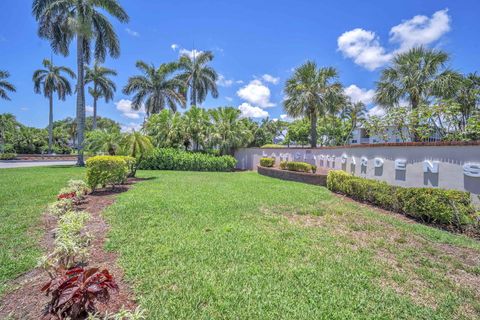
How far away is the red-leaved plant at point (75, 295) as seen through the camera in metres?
2.03

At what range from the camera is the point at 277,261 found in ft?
11.3

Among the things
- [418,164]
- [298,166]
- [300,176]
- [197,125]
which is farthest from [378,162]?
[197,125]

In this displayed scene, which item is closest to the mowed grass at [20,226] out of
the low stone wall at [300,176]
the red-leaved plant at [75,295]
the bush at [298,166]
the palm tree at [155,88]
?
the red-leaved plant at [75,295]

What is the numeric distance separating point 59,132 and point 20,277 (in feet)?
165

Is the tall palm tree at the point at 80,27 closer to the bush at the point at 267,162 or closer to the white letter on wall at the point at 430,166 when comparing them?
the bush at the point at 267,162

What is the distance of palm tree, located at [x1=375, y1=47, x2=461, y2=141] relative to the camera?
500 inches

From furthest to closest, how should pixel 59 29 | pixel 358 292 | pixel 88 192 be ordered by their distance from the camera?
pixel 59 29
pixel 88 192
pixel 358 292

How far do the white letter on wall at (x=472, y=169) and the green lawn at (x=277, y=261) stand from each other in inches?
64.7

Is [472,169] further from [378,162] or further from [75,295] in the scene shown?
[75,295]

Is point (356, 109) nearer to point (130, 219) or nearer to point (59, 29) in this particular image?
point (59, 29)

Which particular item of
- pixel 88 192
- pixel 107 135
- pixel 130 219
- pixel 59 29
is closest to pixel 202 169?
pixel 107 135

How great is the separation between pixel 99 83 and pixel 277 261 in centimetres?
3281

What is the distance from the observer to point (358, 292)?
279 cm

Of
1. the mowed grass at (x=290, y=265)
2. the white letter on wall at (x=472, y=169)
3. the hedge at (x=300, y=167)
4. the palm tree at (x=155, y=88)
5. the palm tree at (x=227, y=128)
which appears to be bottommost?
the mowed grass at (x=290, y=265)
